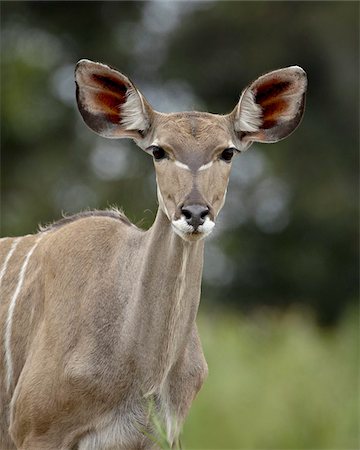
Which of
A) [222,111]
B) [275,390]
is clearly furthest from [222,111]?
[275,390]

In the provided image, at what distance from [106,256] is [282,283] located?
671 inches

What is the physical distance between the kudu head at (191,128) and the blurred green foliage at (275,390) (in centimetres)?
465

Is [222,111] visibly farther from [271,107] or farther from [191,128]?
[191,128]

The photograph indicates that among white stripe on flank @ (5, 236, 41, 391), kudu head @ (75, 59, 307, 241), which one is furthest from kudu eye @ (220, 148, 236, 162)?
white stripe on flank @ (5, 236, 41, 391)

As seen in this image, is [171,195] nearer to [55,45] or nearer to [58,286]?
[58,286]

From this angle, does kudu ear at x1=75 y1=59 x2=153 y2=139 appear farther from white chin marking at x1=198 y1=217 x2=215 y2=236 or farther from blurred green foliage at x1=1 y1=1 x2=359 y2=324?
blurred green foliage at x1=1 y1=1 x2=359 y2=324

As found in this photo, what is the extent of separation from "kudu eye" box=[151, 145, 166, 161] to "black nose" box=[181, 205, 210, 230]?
1.61ft

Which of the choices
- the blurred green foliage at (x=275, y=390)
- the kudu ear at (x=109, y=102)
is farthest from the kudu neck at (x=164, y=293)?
the blurred green foliage at (x=275, y=390)

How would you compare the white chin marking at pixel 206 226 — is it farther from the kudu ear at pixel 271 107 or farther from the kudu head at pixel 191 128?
the kudu ear at pixel 271 107

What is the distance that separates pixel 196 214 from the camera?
6395 millimetres

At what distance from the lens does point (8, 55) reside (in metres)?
24.5

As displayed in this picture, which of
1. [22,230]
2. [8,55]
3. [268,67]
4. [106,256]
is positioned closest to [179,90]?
[268,67]

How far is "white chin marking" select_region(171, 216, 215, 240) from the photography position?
6.40 metres

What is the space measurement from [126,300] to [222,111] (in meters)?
18.2
